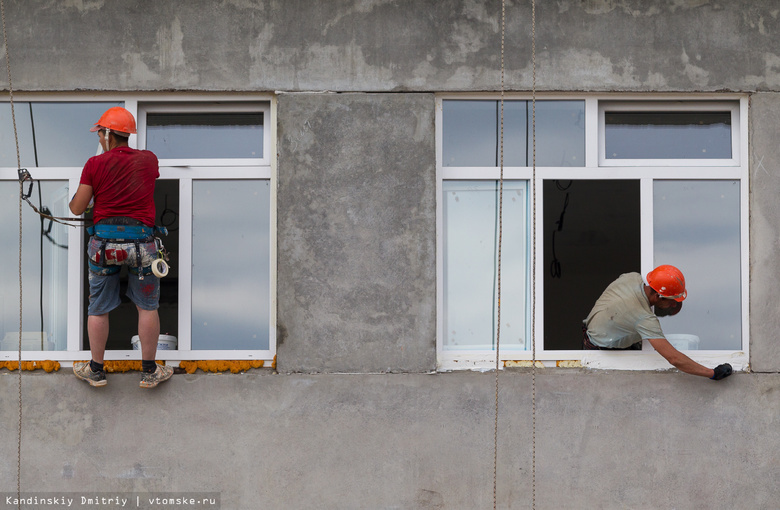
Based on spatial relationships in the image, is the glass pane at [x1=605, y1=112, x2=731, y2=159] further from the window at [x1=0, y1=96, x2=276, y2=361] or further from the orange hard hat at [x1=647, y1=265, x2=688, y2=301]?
the window at [x1=0, y1=96, x2=276, y2=361]

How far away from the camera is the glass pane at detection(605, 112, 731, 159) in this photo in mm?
5594

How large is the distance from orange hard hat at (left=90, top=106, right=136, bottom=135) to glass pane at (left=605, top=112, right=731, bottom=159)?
3.20m

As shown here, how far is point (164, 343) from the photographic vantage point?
550 cm

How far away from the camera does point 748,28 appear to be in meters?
5.44

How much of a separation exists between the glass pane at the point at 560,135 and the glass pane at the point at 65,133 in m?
3.01

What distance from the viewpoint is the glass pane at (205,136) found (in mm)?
5602

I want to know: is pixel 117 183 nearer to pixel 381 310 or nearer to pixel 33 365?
pixel 33 365

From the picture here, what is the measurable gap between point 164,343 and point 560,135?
3030mm

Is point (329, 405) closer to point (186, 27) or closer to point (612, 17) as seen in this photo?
point (186, 27)

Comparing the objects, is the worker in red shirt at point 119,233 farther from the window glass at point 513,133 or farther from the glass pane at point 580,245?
the glass pane at point 580,245

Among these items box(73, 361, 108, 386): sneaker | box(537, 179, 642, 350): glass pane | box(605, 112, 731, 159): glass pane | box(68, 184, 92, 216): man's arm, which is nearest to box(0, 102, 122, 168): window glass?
box(68, 184, 92, 216): man's arm

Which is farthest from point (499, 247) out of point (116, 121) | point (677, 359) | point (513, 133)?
point (116, 121)

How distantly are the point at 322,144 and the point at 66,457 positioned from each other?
265 cm

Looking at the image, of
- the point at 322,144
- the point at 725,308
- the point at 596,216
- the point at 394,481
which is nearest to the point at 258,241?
the point at 322,144
